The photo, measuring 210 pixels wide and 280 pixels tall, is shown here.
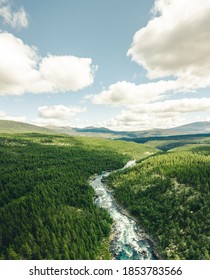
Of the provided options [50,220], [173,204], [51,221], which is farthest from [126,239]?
[173,204]

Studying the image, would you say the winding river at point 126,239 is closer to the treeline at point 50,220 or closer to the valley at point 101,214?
the valley at point 101,214

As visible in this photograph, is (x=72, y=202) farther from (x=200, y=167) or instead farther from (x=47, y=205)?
(x=200, y=167)

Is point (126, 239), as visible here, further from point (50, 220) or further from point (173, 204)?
point (173, 204)

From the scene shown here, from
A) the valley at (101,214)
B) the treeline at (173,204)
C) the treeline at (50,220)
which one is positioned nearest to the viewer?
the treeline at (50,220)

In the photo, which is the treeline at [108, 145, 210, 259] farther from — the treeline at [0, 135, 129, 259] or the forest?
the treeline at [0, 135, 129, 259]

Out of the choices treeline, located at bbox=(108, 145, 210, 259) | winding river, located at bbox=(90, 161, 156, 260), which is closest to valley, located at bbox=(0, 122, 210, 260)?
treeline, located at bbox=(108, 145, 210, 259)

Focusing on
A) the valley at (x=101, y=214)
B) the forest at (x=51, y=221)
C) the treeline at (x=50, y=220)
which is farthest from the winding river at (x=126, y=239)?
the treeline at (x=50, y=220)
